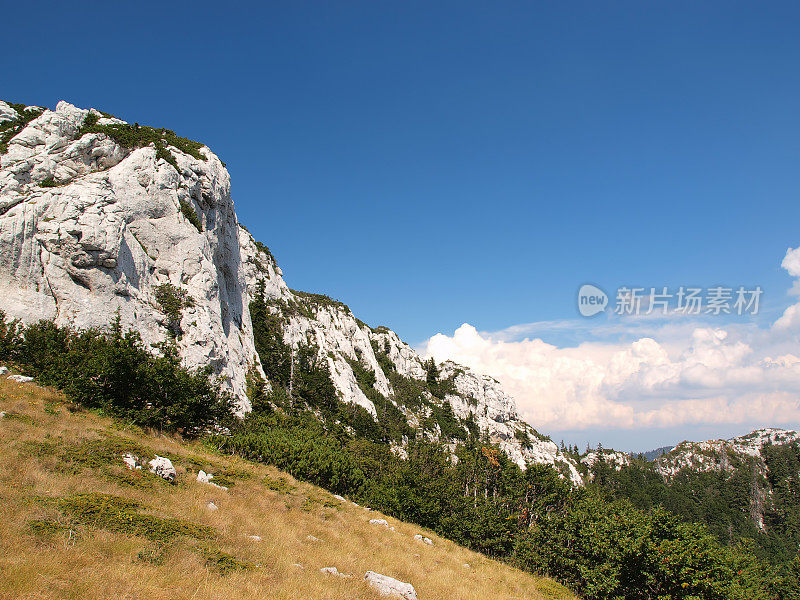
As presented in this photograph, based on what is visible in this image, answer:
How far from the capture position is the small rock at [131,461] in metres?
13.8

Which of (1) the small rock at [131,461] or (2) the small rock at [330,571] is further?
(1) the small rock at [131,461]

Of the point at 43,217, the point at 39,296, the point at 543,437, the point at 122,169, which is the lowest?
the point at 543,437

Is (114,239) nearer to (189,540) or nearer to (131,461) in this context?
(131,461)

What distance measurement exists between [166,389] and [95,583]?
1796 cm

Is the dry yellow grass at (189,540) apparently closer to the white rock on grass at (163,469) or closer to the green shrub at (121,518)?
the green shrub at (121,518)

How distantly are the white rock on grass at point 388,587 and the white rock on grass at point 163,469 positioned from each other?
27.5 feet

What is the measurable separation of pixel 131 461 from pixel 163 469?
3.67 feet

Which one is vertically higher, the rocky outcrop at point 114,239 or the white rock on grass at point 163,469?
the rocky outcrop at point 114,239

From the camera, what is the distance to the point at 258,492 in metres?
17.9

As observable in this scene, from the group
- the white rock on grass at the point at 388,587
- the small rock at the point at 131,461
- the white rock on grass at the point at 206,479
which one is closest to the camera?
the white rock on grass at the point at 388,587

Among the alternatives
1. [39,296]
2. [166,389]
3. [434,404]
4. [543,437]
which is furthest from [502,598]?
[543,437]

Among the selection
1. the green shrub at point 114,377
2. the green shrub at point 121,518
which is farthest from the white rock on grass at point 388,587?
the green shrub at point 114,377

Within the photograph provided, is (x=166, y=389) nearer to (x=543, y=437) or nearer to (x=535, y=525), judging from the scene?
(x=535, y=525)

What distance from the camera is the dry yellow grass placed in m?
7.29
